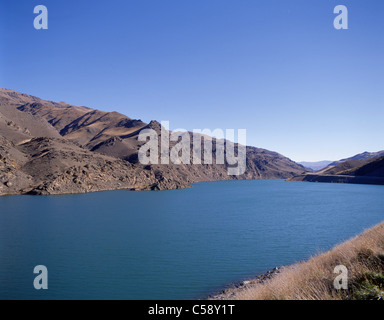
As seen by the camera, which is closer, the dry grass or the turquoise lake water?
the dry grass

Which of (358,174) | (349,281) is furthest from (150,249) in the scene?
(358,174)

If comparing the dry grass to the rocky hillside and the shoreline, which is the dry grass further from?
the rocky hillside

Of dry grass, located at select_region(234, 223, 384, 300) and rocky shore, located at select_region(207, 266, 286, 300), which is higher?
dry grass, located at select_region(234, 223, 384, 300)

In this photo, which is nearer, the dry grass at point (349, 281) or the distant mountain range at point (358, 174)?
the dry grass at point (349, 281)

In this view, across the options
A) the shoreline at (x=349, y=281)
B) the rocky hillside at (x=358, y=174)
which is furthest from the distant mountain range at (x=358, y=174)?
the shoreline at (x=349, y=281)

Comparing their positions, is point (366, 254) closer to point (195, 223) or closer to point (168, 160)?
point (195, 223)

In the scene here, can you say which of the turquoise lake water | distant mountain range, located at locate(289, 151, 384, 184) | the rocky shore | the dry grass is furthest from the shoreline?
distant mountain range, located at locate(289, 151, 384, 184)

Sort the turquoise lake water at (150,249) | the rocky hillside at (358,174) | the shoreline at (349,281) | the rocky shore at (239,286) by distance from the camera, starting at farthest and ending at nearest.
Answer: the rocky hillside at (358,174), the turquoise lake water at (150,249), the rocky shore at (239,286), the shoreline at (349,281)

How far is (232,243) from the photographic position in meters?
30.2

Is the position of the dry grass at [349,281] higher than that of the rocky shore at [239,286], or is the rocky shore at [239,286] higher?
the dry grass at [349,281]

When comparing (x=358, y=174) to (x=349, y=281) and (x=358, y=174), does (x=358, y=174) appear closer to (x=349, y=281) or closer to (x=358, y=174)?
(x=358, y=174)

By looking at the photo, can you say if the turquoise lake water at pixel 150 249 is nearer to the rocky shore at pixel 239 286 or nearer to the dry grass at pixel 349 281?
the rocky shore at pixel 239 286

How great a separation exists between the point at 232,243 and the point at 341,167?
579 ft

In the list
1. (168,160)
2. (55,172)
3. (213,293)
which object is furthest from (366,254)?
(168,160)
